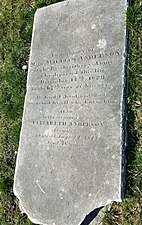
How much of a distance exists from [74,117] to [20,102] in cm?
80

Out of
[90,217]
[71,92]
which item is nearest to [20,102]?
[71,92]

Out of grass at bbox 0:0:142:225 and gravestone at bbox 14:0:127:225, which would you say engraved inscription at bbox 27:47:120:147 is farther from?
grass at bbox 0:0:142:225

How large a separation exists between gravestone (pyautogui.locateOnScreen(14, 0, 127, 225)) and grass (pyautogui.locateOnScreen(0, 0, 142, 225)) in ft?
0.35

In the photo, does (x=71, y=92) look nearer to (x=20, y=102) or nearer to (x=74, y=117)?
(x=74, y=117)

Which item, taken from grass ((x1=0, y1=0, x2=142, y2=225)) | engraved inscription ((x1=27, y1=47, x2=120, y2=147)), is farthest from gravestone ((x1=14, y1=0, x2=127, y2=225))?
grass ((x1=0, y1=0, x2=142, y2=225))

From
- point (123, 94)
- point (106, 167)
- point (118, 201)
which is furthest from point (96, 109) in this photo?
point (118, 201)

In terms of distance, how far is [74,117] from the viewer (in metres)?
3.48

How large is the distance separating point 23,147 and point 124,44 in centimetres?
111

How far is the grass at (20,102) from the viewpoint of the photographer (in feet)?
10.8

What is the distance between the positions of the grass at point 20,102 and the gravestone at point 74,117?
0.11 m

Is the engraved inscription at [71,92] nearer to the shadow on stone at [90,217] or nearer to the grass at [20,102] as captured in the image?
the grass at [20,102]

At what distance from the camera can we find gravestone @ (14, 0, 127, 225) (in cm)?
327

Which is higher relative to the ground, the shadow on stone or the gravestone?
the gravestone

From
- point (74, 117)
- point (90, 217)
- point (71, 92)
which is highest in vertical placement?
point (71, 92)
